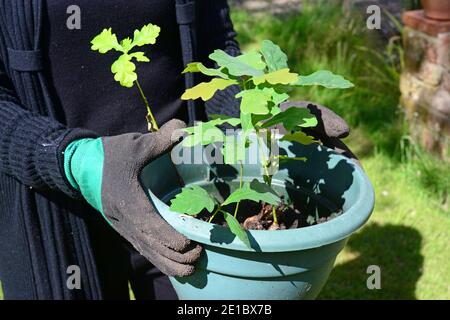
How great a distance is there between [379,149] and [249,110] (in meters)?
2.75

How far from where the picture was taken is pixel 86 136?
1.48 m

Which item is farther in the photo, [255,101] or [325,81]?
[325,81]

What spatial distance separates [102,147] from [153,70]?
0.45 m

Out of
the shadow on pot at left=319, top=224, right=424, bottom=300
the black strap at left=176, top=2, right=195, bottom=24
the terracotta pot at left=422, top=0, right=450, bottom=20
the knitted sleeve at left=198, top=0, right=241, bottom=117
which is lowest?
the shadow on pot at left=319, top=224, right=424, bottom=300

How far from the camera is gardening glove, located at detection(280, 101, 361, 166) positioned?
1.50 meters

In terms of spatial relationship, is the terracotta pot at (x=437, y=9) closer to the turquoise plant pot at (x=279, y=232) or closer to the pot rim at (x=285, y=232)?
the turquoise plant pot at (x=279, y=232)

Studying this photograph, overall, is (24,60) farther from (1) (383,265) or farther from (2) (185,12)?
(1) (383,265)

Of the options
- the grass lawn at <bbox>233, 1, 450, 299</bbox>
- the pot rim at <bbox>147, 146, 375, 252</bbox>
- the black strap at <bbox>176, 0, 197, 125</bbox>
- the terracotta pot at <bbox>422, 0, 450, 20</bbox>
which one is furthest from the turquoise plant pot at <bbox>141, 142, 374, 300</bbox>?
the terracotta pot at <bbox>422, 0, 450, 20</bbox>

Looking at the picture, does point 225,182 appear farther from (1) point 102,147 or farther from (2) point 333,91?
(2) point 333,91

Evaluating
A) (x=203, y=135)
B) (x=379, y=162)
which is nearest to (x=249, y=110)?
(x=203, y=135)

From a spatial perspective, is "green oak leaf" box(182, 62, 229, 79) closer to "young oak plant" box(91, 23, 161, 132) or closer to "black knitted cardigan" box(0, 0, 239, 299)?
"young oak plant" box(91, 23, 161, 132)

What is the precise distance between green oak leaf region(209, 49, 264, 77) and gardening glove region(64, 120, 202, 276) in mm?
160

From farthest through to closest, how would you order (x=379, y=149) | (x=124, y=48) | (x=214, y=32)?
(x=379, y=149) < (x=214, y=32) < (x=124, y=48)

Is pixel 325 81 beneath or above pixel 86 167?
above
